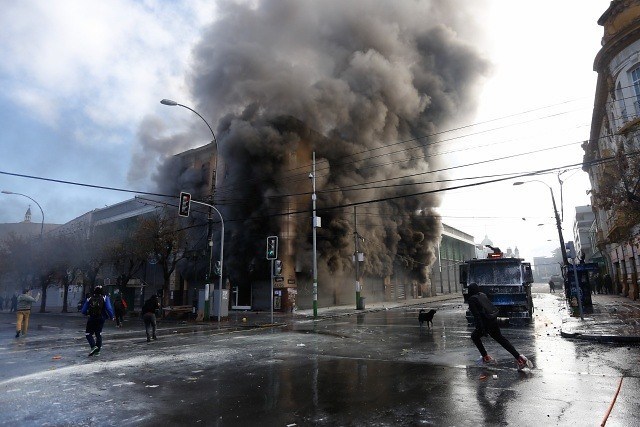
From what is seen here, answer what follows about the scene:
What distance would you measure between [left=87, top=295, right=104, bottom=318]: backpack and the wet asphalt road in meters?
0.96

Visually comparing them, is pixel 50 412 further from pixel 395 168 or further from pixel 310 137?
pixel 395 168

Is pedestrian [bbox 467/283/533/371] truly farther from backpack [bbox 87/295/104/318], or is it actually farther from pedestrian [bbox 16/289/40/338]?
pedestrian [bbox 16/289/40/338]

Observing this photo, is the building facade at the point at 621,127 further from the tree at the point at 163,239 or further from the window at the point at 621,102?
the tree at the point at 163,239

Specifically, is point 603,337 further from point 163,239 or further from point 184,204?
point 163,239

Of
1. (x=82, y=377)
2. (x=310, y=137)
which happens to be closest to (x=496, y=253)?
(x=82, y=377)

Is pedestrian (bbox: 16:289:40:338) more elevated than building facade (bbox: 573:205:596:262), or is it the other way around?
building facade (bbox: 573:205:596:262)

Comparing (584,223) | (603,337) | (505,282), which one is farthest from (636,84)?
(584,223)

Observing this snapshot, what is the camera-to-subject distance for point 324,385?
18.7 feet

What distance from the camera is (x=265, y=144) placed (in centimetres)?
2588

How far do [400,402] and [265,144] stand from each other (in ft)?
74.6

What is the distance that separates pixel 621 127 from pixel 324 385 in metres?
19.9

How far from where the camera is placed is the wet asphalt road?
4.28 meters

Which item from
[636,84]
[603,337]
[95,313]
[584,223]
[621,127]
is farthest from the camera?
[584,223]

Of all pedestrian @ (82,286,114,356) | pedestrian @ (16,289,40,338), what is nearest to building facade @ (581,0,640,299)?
pedestrian @ (82,286,114,356)
